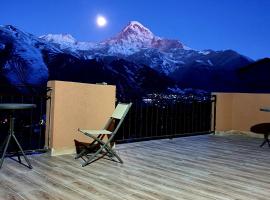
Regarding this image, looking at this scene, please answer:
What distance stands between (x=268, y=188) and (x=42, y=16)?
1661 centimetres

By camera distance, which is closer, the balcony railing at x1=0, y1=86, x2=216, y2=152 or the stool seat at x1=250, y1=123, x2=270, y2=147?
the stool seat at x1=250, y1=123, x2=270, y2=147

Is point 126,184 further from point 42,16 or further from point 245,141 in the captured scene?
point 42,16

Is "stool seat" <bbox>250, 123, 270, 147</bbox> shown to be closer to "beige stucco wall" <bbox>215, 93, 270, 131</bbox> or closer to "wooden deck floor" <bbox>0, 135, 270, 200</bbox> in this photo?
"wooden deck floor" <bbox>0, 135, 270, 200</bbox>

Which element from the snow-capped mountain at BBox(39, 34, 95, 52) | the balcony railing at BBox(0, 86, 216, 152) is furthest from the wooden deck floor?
the snow-capped mountain at BBox(39, 34, 95, 52)

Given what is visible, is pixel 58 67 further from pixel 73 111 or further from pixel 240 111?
pixel 73 111

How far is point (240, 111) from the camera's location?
762cm

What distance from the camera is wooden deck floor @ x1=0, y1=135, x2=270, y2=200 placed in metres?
3.00

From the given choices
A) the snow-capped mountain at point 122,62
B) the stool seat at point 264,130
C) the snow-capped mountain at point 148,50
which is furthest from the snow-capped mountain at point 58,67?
the stool seat at point 264,130

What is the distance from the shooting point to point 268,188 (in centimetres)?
334

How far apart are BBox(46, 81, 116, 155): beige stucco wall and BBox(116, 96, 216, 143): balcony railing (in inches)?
37.4

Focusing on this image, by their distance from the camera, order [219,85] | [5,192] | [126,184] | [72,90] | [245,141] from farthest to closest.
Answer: [219,85], [245,141], [72,90], [126,184], [5,192]

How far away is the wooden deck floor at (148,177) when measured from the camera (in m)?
3.00

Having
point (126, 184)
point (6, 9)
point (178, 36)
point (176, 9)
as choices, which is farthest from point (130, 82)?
point (126, 184)

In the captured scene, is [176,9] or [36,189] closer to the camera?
[36,189]
